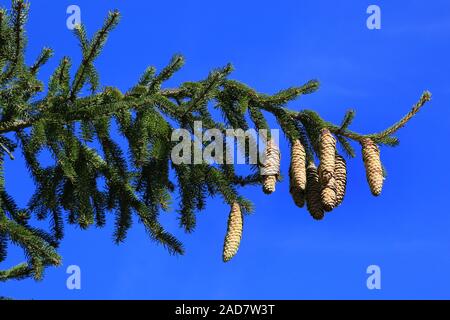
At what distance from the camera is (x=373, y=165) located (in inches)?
232

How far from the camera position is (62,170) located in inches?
271

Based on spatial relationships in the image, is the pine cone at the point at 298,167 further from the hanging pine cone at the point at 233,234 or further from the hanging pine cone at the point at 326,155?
the hanging pine cone at the point at 233,234

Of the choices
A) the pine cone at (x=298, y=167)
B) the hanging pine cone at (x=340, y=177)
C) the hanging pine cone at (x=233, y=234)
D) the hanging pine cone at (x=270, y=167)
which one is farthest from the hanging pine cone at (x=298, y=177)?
the hanging pine cone at (x=233, y=234)

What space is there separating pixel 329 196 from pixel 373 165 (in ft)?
1.39

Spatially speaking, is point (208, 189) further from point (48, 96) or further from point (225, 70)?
point (48, 96)

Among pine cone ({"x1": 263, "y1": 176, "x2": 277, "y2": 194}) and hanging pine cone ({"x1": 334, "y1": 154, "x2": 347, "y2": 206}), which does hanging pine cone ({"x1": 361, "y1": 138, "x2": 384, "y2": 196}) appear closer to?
hanging pine cone ({"x1": 334, "y1": 154, "x2": 347, "y2": 206})

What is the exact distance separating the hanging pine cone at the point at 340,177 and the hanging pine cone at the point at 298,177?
238 millimetres

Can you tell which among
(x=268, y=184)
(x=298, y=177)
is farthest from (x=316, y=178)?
(x=268, y=184)

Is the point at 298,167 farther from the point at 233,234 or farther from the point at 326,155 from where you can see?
the point at 233,234

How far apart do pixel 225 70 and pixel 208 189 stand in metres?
0.95

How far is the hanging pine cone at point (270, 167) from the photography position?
19.3 ft

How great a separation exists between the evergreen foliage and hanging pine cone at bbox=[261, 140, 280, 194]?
0.28m

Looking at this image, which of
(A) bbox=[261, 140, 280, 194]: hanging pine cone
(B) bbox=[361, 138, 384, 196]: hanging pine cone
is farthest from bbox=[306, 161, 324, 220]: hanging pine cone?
(B) bbox=[361, 138, 384, 196]: hanging pine cone
